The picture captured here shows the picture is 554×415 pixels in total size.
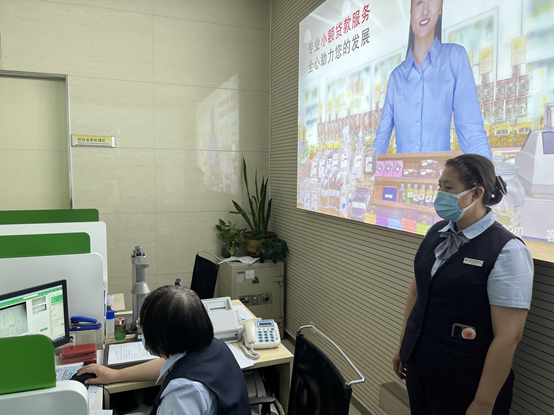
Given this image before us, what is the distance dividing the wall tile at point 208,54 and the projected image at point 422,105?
0.97 metres

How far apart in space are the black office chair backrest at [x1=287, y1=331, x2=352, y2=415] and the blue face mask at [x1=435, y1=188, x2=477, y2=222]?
75 cm

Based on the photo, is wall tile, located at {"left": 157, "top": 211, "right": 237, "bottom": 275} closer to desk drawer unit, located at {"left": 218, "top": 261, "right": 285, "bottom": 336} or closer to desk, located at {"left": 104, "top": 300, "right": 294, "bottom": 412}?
desk drawer unit, located at {"left": 218, "top": 261, "right": 285, "bottom": 336}

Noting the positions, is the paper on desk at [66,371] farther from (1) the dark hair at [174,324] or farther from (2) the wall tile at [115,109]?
(2) the wall tile at [115,109]

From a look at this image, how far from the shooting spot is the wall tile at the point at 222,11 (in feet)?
12.6

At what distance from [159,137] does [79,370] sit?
2635 mm

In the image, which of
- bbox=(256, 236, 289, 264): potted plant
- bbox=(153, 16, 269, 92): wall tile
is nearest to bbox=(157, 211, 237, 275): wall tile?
bbox=(256, 236, 289, 264): potted plant

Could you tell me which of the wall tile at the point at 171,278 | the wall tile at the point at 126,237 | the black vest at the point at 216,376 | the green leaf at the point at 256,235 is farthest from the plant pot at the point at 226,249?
the black vest at the point at 216,376

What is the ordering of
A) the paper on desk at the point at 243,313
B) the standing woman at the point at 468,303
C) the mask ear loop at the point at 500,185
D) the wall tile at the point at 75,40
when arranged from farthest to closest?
1. the wall tile at the point at 75,40
2. the paper on desk at the point at 243,313
3. the mask ear loop at the point at 500,185
4. the standing woman at the point at 468,303

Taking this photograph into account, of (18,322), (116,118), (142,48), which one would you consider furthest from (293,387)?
(142,48)

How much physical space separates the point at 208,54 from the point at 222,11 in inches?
18.9

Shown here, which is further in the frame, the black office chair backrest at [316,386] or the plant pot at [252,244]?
the plant pot at [252,244]

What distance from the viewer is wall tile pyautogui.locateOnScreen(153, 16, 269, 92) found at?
3867 millimetres

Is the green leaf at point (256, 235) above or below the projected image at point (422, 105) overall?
below

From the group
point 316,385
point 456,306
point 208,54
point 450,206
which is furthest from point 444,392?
point 208,54
